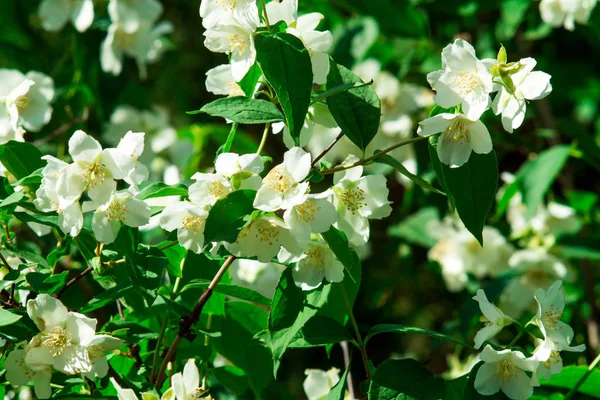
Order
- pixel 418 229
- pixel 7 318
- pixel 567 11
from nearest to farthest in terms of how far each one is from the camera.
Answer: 1. pixel 7 318
2. pixel 567 11
3. pixel 418 229

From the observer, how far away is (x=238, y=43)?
36.9 inches

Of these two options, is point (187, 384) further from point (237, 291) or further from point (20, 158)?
point (20, 158)

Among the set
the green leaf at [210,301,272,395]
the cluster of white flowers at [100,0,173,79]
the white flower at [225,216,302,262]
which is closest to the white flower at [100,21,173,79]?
the cluster of white flowers at [100,0,173,79]

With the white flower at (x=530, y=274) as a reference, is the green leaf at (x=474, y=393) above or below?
above

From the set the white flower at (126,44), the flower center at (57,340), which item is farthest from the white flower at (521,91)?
the white flower at (126,44)

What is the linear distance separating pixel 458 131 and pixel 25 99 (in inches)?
27.0

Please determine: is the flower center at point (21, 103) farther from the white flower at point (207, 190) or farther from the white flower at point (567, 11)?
the white flower at point (567, 11)

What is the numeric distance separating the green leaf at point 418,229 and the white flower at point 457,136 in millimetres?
1583

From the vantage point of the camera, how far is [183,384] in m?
0.96

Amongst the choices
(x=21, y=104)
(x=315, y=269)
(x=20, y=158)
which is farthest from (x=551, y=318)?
(x=21, y=104)

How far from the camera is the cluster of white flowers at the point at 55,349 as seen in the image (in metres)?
0.91

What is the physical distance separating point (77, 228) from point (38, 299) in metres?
0.09

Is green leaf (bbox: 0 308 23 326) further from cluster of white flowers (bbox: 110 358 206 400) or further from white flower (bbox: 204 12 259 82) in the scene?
white flower (bbox: 204 12 259 82)

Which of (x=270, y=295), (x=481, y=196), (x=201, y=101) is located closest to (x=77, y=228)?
(x=481, y=196)
